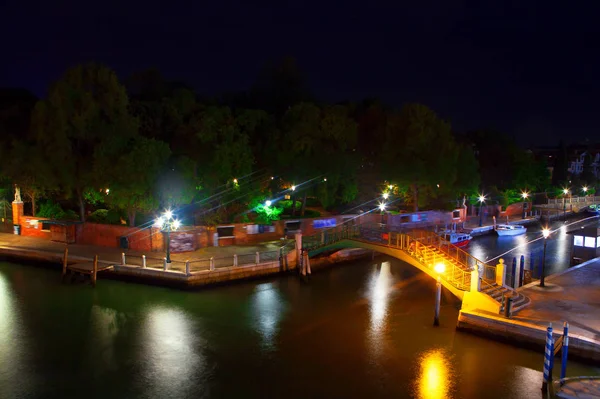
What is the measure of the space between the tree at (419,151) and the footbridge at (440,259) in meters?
13.3

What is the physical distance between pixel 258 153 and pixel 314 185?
4869 millimetres

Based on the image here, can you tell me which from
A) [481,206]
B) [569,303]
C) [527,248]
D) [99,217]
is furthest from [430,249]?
[481,206]

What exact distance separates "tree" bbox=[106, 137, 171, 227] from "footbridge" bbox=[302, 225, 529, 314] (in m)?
9.68

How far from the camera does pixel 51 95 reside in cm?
2991

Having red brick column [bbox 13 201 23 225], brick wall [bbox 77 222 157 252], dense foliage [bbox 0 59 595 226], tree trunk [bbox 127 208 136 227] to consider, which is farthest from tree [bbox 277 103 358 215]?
red brick column [bbox 13 201 23 225]

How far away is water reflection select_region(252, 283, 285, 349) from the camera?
1866 cm

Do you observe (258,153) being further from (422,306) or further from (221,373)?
(221,373)

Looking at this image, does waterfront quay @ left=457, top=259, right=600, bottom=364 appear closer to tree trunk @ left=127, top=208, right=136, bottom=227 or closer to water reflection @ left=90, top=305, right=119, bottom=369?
water reflection @ left=90, top=305, right=119, bottom=369

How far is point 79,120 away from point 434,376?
2523 centimetres

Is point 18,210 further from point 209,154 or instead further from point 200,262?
point 200,262

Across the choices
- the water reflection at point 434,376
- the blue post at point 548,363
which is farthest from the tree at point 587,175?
the blue post at point 548,363

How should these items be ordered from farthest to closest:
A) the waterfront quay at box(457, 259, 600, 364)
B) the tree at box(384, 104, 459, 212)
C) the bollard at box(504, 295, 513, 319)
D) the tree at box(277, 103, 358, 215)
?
the tree at box(384, 104, 459, 212) < the tree at box(277, 103, 358, 215) < the bollard at box(504, 295, 513, 319) < the waterfront quay at box(457, 259, 600, 364)

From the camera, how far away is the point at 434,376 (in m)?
15.1

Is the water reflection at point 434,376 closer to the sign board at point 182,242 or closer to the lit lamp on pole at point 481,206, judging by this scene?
the sign board at point 182,242
